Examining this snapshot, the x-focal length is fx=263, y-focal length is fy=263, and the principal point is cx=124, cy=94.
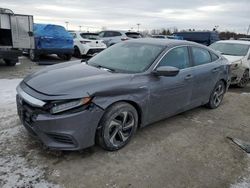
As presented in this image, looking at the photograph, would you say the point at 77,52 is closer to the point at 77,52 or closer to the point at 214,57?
the point at 77,52

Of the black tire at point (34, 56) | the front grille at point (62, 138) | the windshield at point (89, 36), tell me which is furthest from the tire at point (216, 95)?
the windshield at point (89, 36)

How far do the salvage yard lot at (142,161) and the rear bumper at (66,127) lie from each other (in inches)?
10.9

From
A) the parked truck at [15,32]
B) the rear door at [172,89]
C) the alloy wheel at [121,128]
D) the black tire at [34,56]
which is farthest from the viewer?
the black tire at [34,56]

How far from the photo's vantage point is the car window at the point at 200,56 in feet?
16.1

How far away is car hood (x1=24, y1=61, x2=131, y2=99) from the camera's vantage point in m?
3.18

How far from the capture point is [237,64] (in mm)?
8039

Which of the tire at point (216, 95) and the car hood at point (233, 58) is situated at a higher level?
the car hood at point (233, 58)

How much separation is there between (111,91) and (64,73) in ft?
2.70

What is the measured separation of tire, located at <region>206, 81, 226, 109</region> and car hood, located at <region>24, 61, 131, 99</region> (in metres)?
2.64

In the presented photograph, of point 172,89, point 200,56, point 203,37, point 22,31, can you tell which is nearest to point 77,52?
point 22,31

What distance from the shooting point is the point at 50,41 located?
36.2ft

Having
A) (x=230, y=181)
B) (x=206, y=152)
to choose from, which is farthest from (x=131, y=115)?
(x=230, y=181)

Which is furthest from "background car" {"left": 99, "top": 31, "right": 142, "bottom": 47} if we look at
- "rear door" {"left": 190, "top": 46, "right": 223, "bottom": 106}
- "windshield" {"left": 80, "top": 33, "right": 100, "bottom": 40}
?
"rear door" {"left": 190, "top": 46, "right": 223, "bottom": 106}

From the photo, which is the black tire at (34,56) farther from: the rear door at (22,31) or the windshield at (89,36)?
the windshield at (89,36)
